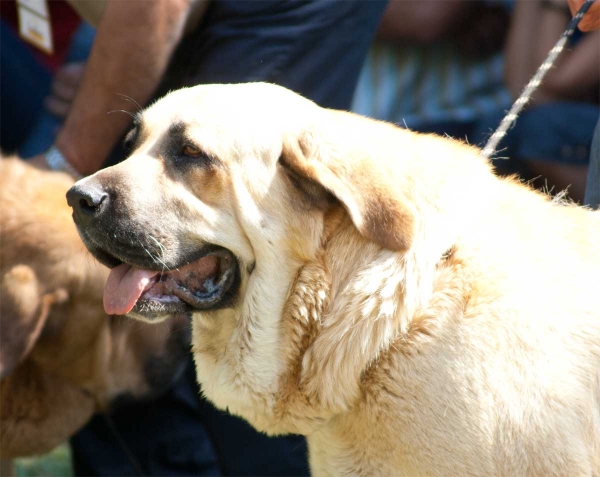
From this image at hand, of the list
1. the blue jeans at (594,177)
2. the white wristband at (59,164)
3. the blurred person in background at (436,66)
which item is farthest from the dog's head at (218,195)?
the blurred person in background at (436,66)

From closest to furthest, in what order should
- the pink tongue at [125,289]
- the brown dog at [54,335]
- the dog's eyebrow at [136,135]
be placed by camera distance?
1. the pink tongue at [125,289]
2. the dog's eyebrow at [136,135]
3. the brown dog at [54,335]

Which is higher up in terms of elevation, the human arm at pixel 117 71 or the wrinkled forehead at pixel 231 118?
the wrinkled forehead at pixel 231 118

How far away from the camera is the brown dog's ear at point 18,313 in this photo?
3.74 m

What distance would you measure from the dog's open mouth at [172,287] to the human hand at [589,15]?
1736 millimetres

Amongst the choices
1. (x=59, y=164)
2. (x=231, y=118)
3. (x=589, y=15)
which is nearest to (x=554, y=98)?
(x=589, y=15)

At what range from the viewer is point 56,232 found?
3.84 metres

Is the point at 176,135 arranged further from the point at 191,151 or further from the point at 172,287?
the point at 172,287

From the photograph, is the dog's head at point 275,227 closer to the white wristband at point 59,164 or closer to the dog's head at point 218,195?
the dog's head at point 218,195

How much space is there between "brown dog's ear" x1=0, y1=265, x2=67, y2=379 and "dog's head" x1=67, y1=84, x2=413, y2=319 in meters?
0.99

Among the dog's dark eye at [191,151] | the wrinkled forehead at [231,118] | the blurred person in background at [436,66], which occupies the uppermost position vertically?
the wrinkled forehead at [231,118]

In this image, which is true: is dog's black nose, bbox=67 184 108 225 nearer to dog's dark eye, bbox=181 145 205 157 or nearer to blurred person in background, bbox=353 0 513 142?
dog's dark eye, bbox=181 145 205 157

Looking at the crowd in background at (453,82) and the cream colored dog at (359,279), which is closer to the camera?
the cream colored dog at (359,279)

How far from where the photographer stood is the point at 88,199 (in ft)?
9.09

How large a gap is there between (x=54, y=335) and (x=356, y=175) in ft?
6.60
